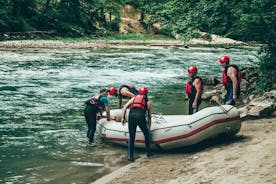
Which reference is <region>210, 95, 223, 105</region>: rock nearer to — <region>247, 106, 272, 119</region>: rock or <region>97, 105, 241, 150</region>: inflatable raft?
<region>247, 106, 272, 119</region>: rock

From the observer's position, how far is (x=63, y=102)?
15.1 m

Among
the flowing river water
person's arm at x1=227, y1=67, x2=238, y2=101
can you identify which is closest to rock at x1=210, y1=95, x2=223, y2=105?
the flowing river water

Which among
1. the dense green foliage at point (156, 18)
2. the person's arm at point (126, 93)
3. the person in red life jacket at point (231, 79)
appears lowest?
the person's arm at point (126, 93)

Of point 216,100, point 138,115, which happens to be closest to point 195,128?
point 138,115

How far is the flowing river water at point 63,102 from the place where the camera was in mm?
8461

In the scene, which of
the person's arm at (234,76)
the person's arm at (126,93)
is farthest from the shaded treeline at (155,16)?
the person's arm at (126,93)

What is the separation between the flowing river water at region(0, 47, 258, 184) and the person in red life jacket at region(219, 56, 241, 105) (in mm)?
2713

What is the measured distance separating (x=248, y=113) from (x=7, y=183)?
21.4 feet

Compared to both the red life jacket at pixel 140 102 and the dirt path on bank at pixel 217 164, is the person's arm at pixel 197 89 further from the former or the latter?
the red life jacket at pixel 140 102

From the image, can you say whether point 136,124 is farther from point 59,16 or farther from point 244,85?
point 59,16

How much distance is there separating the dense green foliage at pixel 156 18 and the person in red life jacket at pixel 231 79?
4.88 meters

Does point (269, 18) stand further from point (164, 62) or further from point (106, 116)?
point (164, 62)

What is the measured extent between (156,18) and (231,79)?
9.69m

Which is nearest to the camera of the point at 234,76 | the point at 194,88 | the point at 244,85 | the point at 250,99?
the point at 234,76
